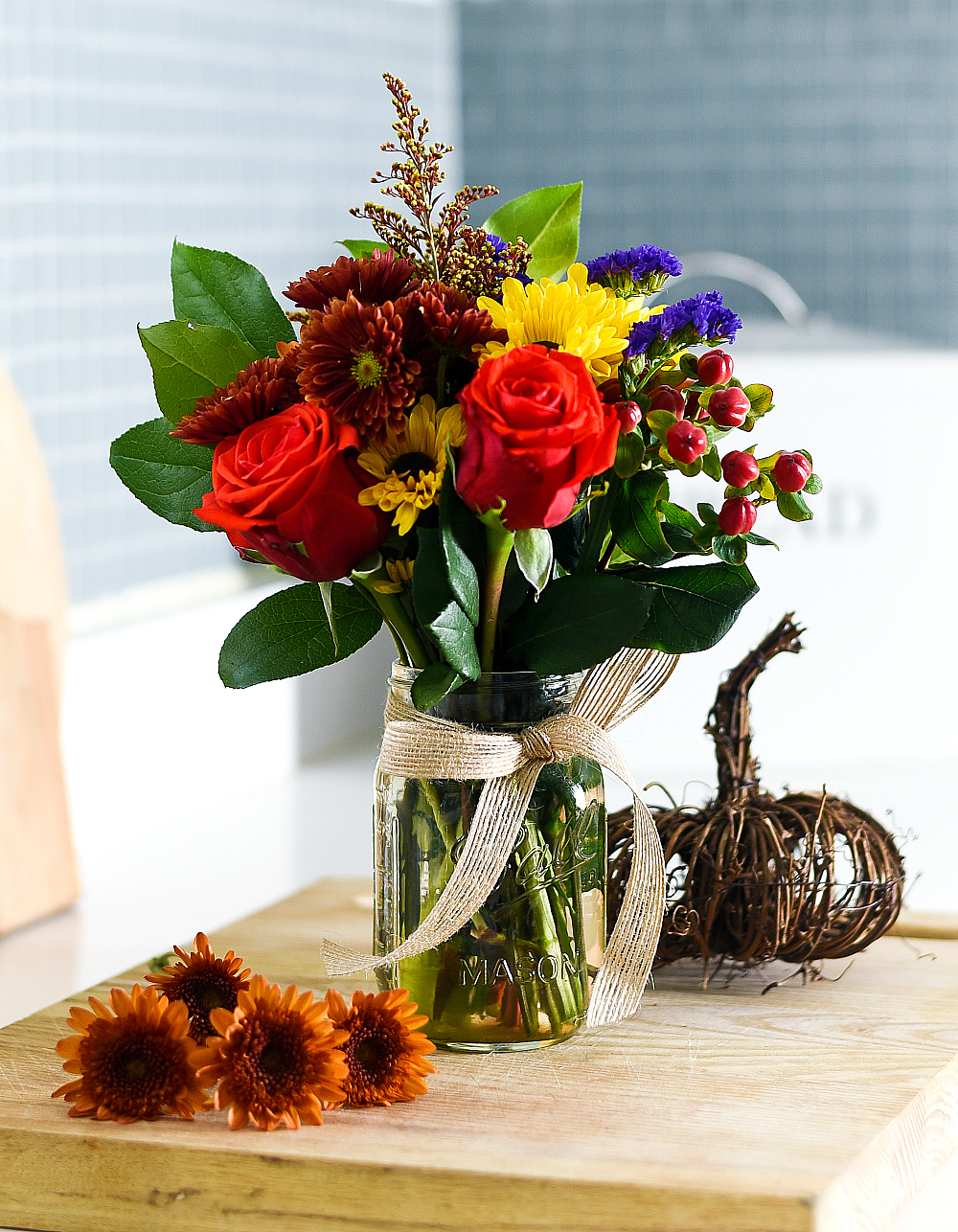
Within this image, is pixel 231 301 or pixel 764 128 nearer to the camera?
pixel 231 301

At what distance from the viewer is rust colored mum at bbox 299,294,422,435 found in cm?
65

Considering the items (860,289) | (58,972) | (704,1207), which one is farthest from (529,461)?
(860,289)

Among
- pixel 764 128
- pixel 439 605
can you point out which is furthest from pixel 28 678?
pixel 764 128

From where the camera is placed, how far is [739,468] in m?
0.66

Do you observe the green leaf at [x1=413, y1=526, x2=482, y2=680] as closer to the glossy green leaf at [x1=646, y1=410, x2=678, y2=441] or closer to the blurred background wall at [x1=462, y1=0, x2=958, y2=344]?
the glossy green leaf at [x1=646, y1=410, x2=678, y2=441]

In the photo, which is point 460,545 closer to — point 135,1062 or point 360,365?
point 360,365

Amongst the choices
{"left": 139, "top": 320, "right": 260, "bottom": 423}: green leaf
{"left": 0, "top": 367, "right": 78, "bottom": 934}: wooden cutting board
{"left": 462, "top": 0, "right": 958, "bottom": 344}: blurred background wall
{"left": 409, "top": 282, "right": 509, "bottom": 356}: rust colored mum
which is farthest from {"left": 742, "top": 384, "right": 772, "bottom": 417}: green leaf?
{"left": 462, "top": 0, "right": 958, "bottom": 344}: blurred background wall

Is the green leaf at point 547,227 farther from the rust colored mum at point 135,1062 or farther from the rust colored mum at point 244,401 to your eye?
the rust colored mum at point 135,1062

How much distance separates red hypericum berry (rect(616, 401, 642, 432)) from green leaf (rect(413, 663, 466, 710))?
12 cm

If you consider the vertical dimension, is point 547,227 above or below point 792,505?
above

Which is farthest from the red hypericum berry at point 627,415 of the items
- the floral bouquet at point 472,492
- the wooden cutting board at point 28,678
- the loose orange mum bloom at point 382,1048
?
the wooden cutting board at point 28,678

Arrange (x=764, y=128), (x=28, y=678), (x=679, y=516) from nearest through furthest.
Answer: (x=679, y=516), (x=28, y=678), (x=764, y=128)

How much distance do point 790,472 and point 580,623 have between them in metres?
0.10

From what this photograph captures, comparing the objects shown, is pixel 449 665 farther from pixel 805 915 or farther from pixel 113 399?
pixel 113 399
